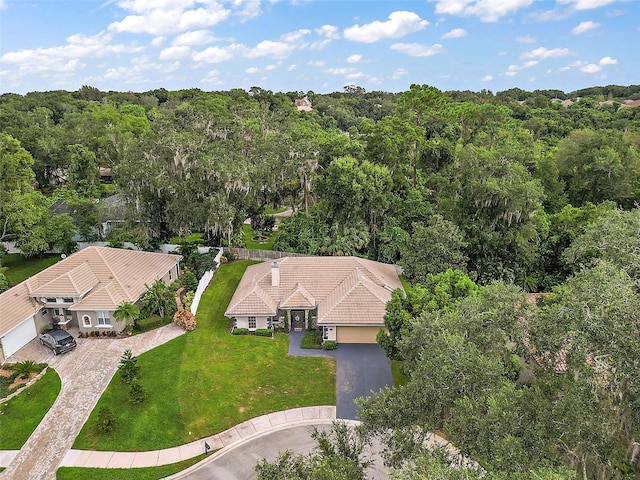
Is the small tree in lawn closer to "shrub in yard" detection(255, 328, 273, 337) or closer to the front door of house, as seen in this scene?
"shrub in yard" detection(255, 328, 273, 337)

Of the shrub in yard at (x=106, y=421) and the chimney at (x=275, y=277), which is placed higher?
the chimney at (x=275, y=277)

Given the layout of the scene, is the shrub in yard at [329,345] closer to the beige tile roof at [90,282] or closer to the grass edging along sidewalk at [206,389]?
the grass edging along sidewalk at [206,389]

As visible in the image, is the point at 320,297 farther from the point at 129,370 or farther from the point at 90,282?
the point at 90,282

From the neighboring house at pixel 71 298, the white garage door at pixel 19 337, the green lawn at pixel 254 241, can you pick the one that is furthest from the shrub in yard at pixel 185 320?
the green lawn at pixel 254 241

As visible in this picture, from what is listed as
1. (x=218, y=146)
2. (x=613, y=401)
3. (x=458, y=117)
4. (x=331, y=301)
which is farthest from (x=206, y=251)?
(x=613, y=401)

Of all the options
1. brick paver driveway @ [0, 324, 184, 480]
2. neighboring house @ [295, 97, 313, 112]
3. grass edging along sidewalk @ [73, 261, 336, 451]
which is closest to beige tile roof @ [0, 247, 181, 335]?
brick paver driveway @ [0, 324, 184, 480]

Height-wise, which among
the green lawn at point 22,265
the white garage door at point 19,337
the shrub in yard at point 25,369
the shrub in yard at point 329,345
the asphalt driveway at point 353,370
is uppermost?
the green lawn at point 22,265
